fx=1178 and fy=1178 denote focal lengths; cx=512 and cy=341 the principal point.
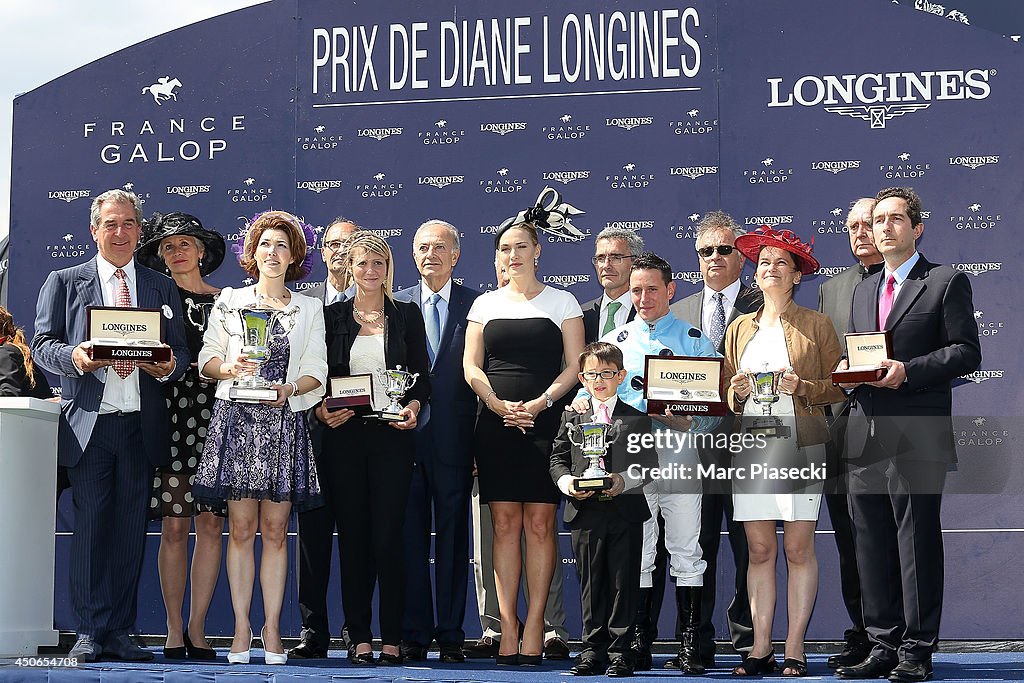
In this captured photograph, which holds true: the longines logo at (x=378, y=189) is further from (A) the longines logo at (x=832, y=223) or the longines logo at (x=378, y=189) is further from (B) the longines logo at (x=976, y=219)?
(B) the longines logo at (x=976, y=219)

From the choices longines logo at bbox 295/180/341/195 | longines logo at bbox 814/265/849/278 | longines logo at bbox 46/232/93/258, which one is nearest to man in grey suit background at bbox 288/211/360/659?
longines logo at bbox 295/180/341/195

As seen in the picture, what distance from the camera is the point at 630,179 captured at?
628cm

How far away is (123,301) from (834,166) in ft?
11.8

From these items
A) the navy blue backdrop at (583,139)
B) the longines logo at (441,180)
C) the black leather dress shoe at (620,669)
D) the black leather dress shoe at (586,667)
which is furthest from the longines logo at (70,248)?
the black leather dress shoe at (620,669)

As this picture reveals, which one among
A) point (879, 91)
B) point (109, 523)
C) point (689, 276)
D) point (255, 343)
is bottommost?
point (109, 523)

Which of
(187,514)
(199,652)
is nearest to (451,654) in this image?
(199,652)

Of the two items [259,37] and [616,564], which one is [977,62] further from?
[259,37]

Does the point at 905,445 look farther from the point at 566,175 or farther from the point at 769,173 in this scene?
the point at 566,175

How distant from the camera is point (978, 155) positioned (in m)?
6.03

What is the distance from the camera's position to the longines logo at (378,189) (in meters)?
6.45

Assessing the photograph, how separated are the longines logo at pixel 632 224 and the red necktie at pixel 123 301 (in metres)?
2.53

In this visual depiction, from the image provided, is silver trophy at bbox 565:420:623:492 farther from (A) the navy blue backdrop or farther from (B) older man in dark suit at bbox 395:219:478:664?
(A) the navy blue backdrop

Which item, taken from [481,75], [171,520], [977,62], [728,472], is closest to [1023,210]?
[977,62]

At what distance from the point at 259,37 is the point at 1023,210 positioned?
418 centimetres
